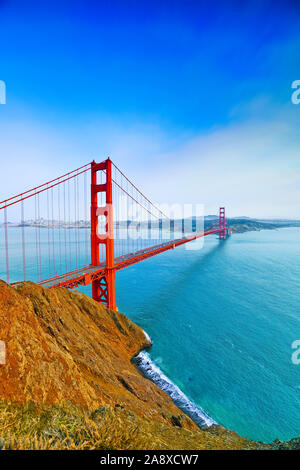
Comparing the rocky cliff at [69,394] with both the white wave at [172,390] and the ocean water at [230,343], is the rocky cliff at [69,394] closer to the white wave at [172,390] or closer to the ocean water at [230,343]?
the white wave at [172,390]

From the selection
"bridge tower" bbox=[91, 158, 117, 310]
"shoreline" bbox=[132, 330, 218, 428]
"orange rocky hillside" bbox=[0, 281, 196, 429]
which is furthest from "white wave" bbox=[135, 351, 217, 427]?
"bridge tower" bbox=[91, 158, 117, 310]

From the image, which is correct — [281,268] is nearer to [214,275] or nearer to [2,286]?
[214,275]

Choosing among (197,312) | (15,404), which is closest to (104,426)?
(15,404)

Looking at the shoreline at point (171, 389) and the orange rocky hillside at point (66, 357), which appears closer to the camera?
the orange rocky hillside at point (66, 357)

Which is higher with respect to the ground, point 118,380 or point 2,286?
point 2,286

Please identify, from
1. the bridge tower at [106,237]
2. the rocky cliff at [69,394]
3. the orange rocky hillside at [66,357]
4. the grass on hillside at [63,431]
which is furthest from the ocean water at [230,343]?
the grass on hillside at [63,431]

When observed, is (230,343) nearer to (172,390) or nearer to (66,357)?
(172,390)
